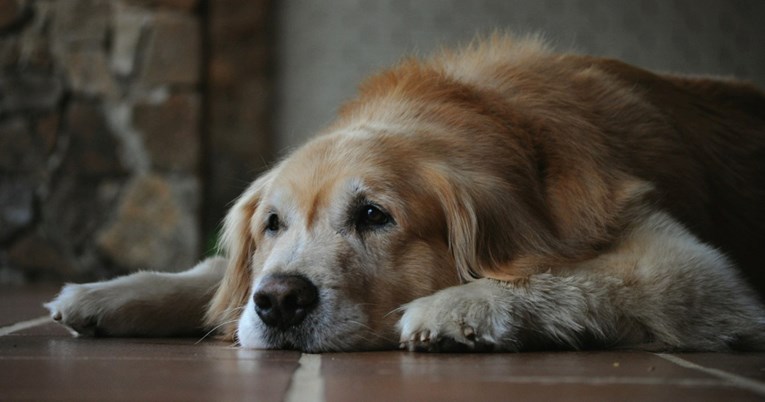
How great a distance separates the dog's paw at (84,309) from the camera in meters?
2.93

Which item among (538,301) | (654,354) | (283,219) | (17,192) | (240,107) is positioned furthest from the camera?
(240,107)

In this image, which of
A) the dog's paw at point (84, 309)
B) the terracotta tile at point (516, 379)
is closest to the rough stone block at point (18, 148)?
the dog's paw at point (84, 309)

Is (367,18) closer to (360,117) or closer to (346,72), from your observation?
(346,72)

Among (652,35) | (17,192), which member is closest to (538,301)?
(652,35)

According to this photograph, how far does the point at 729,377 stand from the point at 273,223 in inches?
63.3

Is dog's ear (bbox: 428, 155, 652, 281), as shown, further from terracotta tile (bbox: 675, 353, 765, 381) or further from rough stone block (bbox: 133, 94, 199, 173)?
rough stone block (bbox: 133, 94, 199, 173)

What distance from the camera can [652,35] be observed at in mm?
6195

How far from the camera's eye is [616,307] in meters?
2.68

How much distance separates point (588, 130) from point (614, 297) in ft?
2.16

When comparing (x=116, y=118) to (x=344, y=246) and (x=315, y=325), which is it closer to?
(x=344, y=246)

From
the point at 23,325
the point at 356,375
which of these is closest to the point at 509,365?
the point at 356,375

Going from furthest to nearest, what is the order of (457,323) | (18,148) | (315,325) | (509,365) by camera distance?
(18,148)
(315,325)
(457,323)
(509,365)

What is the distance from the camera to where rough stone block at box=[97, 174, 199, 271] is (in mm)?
6977

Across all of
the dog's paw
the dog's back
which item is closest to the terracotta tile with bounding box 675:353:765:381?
the dog's back
